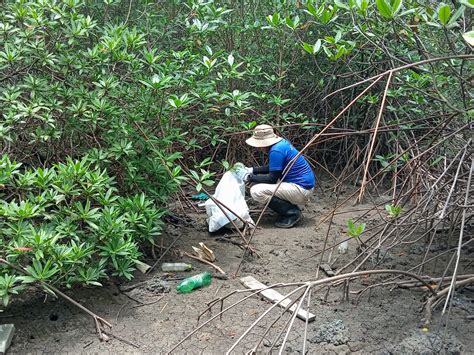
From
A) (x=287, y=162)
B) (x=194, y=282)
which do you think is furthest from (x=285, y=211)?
(x=194, y=282)

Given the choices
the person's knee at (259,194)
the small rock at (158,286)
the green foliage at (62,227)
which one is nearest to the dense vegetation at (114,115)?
the green foliage at (62,227)

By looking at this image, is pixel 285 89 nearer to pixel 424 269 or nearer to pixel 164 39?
pixel 164 39

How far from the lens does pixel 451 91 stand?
4.26 metres

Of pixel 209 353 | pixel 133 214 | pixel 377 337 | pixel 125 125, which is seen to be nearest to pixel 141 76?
pixel 125 125

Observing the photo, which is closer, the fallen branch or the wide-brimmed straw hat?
the fallen branch

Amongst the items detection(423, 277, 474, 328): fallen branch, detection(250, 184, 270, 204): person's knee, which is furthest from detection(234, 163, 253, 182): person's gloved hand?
detection(423, 277, 474, 328): fallen branch

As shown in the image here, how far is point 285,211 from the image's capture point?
5.66 meters

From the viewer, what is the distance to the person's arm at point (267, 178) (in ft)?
18.2

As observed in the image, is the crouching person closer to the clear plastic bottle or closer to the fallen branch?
the clear plastic bottle

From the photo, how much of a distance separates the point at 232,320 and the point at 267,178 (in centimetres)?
206

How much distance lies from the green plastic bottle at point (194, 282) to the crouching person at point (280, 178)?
140 centimetres

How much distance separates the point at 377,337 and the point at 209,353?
101 cm

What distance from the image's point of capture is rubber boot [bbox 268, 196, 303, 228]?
18.4ft

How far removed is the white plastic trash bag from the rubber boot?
17.6 inches
